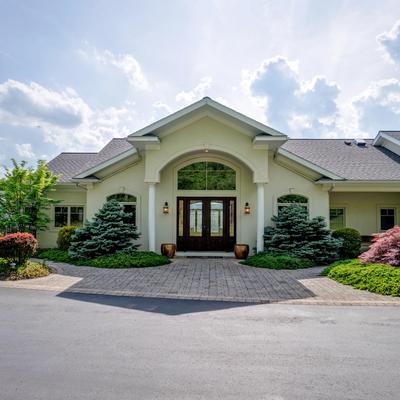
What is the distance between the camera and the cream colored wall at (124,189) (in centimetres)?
1542

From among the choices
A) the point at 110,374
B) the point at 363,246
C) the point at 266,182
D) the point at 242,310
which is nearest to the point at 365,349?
the point at 242,310

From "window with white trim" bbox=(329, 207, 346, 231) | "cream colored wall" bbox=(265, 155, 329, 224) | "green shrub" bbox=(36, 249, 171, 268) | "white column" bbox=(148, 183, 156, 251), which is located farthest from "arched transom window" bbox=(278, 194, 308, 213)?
"green shrub" bbox=(36, 249, 171, 268)

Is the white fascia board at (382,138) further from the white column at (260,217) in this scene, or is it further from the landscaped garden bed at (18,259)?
the landscaped garden bed at (18,259)

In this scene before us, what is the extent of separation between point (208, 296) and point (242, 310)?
4.04 feet

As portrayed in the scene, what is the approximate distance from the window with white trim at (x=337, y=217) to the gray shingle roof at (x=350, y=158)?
216cm

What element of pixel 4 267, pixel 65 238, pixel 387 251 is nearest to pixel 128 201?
pixel 65 238

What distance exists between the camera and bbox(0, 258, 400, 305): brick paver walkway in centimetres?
776

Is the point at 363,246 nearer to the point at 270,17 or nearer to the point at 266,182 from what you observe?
the point at 266,182

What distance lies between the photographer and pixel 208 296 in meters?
7.78

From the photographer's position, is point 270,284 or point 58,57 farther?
point 58,57

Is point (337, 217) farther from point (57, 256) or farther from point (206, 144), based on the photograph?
point (57, 256)

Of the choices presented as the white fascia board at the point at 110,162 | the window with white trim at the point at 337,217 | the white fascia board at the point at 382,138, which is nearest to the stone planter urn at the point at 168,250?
the white fascia board at the point at 110,162

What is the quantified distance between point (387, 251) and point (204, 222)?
773cm

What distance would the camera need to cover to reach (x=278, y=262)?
11953 mm
